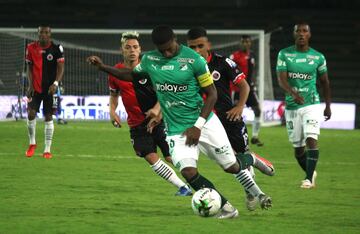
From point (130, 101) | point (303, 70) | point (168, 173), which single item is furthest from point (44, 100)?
point (168, 173)

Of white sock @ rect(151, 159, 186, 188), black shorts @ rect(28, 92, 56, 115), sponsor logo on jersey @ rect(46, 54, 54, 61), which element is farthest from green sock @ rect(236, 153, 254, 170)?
sponsor logo on jersey @ rect(46, 54, 54, 61)

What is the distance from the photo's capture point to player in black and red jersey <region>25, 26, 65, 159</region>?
52.4 feet

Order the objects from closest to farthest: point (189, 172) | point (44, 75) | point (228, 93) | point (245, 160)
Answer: point (189, 172) → point (245, 160) → point (228, 93) → point (44, 75)

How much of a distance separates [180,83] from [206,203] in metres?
1.16

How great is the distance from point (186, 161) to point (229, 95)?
2.17m

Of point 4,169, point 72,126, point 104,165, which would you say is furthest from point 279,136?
point 4,169

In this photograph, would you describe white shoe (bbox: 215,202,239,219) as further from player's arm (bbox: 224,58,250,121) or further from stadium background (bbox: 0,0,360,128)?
stadium background (bbox: 0,0,360,128)

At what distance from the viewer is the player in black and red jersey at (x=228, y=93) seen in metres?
9.50

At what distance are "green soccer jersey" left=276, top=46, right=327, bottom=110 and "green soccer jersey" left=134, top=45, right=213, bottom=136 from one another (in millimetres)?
3863

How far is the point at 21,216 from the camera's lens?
8898mm

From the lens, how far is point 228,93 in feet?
34.7

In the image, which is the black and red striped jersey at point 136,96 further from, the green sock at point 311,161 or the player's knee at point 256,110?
the player's knee at point 256,110

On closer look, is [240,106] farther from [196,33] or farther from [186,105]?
[186,105]

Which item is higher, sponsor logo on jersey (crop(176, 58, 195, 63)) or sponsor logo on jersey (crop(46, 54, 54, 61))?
sponsor logo on jersey (crop(176, 58, 195, 63))
